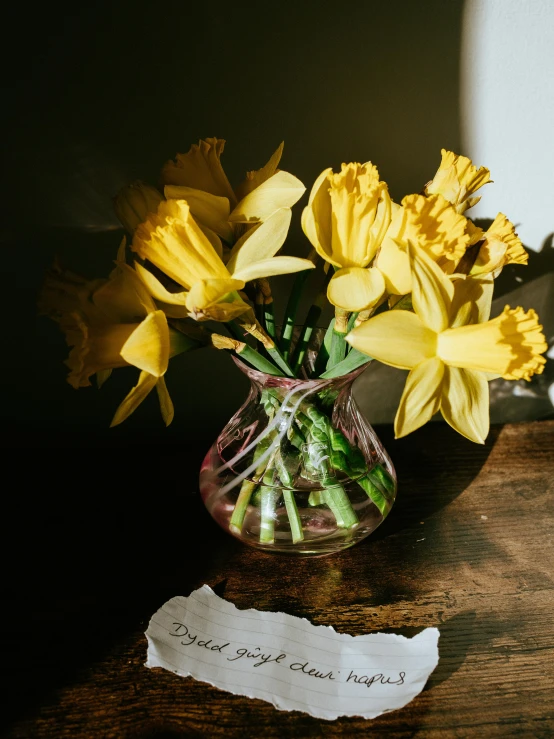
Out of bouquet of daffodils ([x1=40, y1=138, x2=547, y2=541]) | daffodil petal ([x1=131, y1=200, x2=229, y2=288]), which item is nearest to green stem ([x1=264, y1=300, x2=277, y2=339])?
bouquet of daffodils ([x1=40, y1=138, x2=547, y2=541])

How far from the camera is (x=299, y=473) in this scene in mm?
746

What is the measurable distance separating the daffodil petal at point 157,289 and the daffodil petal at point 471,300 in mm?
275

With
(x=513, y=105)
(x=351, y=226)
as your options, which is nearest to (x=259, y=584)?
(x=351, y=226)

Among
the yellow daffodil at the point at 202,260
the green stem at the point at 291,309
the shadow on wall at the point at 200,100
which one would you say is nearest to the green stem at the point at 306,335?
the green stem at the point at 291,309

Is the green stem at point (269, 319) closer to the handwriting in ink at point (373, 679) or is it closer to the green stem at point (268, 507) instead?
the green stem at point (268, 507)

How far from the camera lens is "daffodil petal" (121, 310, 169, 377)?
596 millimetres

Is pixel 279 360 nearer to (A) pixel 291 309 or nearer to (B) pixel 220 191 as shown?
(A) pixel 291 309

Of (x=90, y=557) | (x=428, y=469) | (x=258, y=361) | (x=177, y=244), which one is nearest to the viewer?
(x=177, y=244)

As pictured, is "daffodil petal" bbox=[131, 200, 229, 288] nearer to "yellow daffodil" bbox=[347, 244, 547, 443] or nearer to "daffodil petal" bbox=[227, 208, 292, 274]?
"daffodil petal" bbox=[227, 208, 292, 274]

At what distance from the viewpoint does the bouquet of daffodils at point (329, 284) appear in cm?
59

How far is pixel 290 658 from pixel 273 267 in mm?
402

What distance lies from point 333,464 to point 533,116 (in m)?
0.57

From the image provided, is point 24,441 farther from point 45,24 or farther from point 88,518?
point 45,24

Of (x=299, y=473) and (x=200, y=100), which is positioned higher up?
(x=200, y=100)
